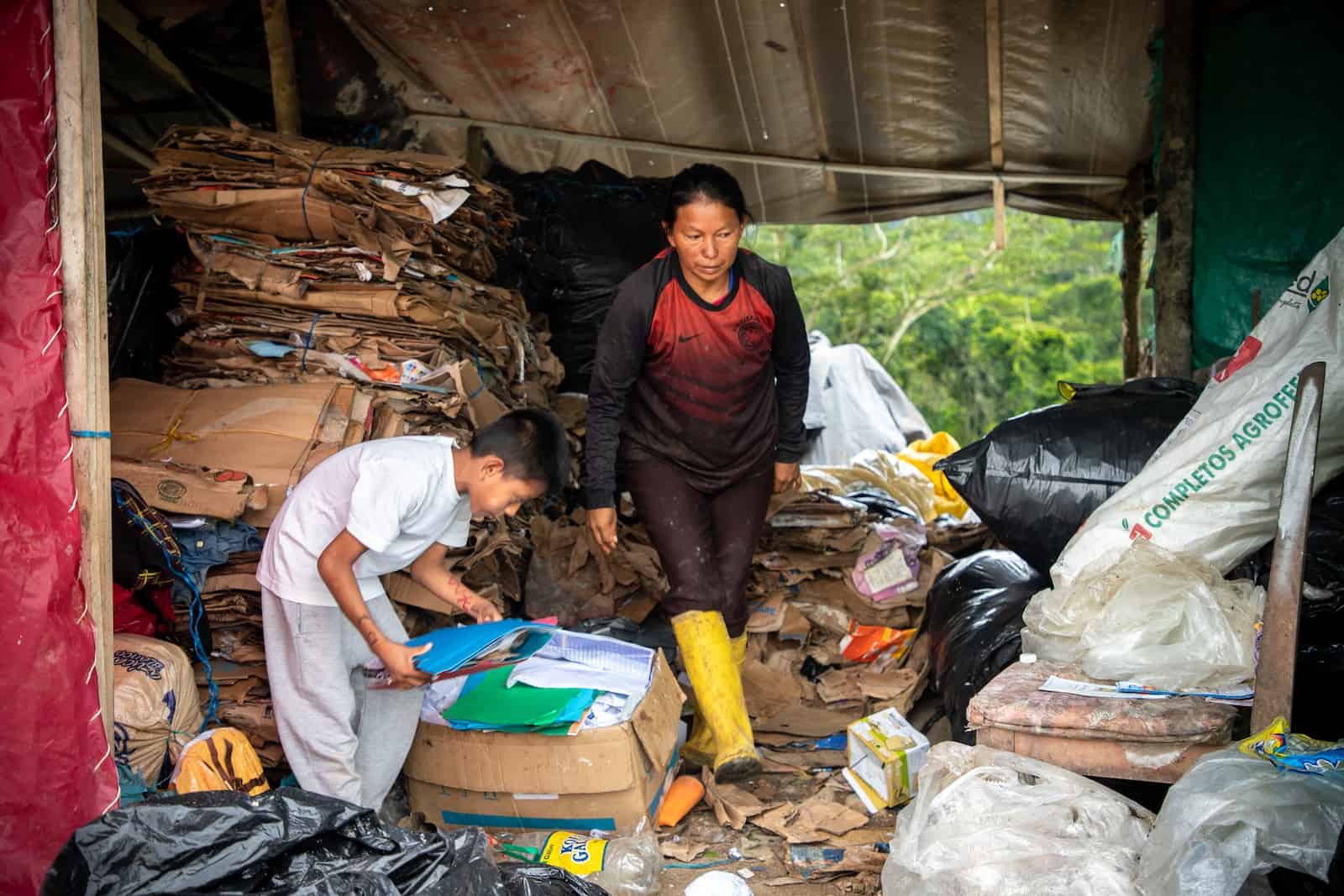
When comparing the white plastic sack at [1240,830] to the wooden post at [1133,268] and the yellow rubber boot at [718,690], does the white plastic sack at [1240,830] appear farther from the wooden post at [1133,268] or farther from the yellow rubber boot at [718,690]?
the wooden post at [1133,268]

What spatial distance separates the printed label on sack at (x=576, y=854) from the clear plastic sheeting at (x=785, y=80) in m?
3.38

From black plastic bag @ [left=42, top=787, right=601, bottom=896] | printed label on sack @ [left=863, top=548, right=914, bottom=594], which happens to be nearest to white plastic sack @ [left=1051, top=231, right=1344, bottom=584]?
black plastic bag @ [left=42, top=787, right=601, bottom=896]

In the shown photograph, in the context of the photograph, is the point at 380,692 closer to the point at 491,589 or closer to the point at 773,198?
the point at 491,589

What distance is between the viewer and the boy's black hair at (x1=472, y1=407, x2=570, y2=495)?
120 inches

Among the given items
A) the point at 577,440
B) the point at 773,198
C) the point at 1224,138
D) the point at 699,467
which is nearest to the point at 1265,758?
the point at 699,467

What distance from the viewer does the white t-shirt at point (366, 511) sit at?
2973mm

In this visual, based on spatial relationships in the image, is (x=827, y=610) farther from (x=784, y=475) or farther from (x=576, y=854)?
(x=576, y=854)

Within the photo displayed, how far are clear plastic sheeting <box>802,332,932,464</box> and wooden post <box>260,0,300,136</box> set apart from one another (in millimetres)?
4642

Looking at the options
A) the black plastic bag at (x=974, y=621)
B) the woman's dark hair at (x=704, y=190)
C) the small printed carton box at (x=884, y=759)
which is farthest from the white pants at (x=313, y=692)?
the black plastic bag at (x=974, y=621)

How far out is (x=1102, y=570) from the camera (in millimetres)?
2891

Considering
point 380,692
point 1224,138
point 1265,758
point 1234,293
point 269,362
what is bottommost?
point 380,692

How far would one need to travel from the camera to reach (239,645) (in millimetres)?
3500

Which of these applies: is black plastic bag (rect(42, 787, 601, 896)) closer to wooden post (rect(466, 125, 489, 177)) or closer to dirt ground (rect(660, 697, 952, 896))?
dirt ground (rect(660, 697, 952, 896))

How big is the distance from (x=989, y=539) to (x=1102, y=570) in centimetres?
293
